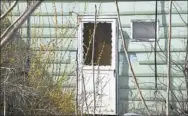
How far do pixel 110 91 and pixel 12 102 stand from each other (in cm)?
228

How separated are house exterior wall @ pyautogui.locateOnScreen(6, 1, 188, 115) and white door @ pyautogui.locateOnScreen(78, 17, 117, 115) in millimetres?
142

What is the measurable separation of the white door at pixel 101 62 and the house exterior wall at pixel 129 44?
0.14m

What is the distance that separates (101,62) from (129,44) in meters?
0.73

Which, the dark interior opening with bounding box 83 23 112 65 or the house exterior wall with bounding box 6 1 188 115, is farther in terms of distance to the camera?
the dark interior opening with bounding box 83 23 112 65

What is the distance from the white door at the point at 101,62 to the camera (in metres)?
8.68

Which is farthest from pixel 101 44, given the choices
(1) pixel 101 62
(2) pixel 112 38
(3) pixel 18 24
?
(3) pixel 18 24

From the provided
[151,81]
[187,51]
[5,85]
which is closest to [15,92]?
[5,85]

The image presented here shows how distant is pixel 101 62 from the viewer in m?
8.92

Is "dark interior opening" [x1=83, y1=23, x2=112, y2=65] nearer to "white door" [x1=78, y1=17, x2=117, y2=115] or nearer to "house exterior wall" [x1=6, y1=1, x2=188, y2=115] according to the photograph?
"white door" [x1=78, y1=17, x2=117, y2=115]

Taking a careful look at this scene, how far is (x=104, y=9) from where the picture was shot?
8852mm

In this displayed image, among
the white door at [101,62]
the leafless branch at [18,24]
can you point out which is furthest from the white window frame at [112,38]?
the leafless branch at [18,24]

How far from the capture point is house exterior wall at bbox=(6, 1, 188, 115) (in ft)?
28.5

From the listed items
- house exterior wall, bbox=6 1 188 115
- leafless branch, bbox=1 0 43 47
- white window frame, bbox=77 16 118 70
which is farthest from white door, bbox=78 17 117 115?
leafless branch, bbox=1 0 43 47

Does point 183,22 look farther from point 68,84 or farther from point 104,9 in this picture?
point 68,84
